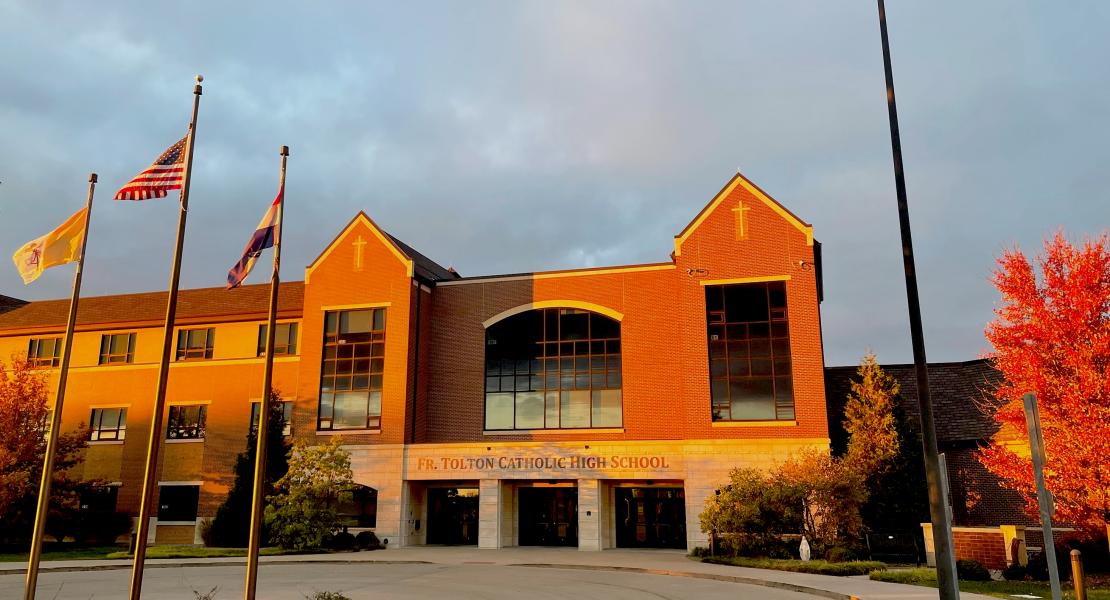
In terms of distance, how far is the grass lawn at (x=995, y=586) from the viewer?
17.9 meters

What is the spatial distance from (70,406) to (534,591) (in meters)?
36.1

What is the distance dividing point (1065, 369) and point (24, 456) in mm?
40272

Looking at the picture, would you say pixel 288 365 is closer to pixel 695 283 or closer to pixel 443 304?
pixel 443 304

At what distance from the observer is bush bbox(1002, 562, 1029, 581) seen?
21.8 metres

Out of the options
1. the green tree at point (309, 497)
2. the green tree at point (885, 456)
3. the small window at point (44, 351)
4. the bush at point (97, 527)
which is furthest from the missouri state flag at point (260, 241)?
the small window at point (44, 351)

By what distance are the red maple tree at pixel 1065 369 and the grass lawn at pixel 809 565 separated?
4662mm

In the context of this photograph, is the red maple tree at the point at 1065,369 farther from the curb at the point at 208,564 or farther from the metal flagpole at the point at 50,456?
the metal flagpole at the point at 50,456

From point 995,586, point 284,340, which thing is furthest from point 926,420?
point 284,340

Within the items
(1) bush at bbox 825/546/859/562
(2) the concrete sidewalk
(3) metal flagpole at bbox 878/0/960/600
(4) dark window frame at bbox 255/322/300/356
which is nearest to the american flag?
(3) metal flagpole at bbox 878/0/960/600

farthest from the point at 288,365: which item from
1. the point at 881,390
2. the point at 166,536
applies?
the point at 881,390

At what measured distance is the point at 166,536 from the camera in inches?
1601

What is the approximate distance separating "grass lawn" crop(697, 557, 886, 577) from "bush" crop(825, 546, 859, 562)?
49.1 inches

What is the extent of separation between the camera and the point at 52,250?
16.7 m

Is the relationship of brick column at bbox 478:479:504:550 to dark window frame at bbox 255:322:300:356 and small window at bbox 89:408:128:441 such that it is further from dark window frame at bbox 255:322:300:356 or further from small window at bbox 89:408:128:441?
small window at bbox 89:408:128:441
